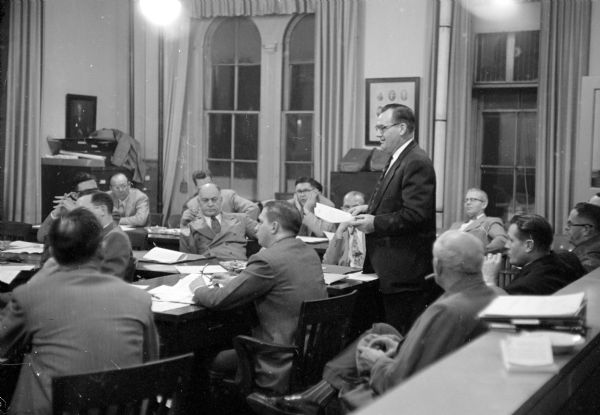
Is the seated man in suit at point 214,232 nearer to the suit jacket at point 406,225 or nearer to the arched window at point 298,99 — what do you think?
the suit jacket at point 406,225

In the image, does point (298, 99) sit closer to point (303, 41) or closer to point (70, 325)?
point (303, 41)

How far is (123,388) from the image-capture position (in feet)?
7.11

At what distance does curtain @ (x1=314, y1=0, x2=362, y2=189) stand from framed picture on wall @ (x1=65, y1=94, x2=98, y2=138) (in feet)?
8.79

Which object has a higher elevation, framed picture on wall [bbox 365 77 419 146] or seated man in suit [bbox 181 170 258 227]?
framed picture on wall [bbox 365 77 419 146]

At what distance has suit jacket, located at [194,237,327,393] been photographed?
369 centimetres

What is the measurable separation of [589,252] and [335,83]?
411 centimetres

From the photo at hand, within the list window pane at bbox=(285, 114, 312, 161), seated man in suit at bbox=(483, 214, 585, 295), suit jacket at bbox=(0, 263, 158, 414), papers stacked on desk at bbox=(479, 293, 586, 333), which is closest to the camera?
papers stacked on desk at bbox=(479, 293, 586, 333)

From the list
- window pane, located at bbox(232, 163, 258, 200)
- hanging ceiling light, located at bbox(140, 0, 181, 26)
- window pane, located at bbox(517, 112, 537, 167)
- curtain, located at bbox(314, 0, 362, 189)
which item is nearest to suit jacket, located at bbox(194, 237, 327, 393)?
window pane, located at bbox(517, 112, 537, 167)

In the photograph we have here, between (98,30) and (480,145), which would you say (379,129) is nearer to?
(480,145)

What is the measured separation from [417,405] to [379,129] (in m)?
2.52

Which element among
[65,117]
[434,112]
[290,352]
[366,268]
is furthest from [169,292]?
[65,117]

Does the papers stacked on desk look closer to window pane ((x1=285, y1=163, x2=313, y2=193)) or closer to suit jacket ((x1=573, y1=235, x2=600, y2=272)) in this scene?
suit jacket ((x1=573, y1=235, x2=600, y2=272))

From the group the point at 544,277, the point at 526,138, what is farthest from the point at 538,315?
the point at 526,138

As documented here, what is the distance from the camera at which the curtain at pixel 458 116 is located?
7.70 m
